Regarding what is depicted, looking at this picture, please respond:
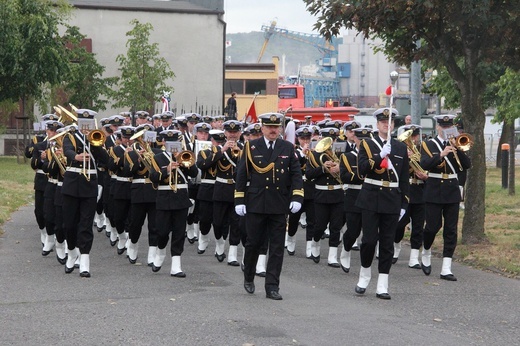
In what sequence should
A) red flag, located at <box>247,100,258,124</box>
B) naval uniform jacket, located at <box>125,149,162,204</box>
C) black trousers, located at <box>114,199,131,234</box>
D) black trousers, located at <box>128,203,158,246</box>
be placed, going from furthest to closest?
red flag, located at <box>247,100,258,124</box>, black trousers, located at <box>114,199,131,234</box>, black trousers, located at <box>128,203,158,246</box>, naval uniform jacket, located at <box>125,149,162,204</box>

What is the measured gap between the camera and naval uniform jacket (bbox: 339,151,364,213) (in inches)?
536

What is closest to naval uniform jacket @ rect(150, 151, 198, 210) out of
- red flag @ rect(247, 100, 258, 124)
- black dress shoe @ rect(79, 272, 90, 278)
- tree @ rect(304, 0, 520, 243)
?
black dress shoe @ rect(79, 272, 90, 278)

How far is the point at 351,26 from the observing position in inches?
675

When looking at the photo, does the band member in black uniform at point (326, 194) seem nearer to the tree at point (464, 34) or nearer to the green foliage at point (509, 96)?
the tree at point (464, 34)

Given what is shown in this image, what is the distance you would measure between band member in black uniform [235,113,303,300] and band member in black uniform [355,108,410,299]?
32.1 inches

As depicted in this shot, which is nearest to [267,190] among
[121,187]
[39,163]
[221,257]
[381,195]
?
[381,195]

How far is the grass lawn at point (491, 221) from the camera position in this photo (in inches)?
612

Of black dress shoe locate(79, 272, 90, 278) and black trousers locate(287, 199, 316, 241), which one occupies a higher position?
black trousers locate(287, 199, 316, 241)

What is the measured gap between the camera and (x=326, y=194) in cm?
1552

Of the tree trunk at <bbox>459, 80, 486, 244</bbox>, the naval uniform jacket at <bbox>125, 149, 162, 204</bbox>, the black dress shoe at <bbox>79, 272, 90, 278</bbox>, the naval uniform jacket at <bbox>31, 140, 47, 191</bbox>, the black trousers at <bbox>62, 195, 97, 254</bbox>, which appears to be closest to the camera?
the black dress shoe at <bbox>79, 272, 90, 278</bbox>

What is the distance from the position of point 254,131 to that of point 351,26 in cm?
311

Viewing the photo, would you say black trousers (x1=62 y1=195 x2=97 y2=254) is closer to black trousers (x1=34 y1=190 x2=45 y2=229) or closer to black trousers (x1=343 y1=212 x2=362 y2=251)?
black trousers (x1=34 y1=190 x2=45 y2=229)

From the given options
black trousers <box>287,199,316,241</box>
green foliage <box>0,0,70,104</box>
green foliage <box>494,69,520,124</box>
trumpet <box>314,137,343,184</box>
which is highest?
green foliage <box>0,0,70,104</box>

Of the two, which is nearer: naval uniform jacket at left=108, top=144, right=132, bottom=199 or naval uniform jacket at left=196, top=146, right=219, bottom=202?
naval uniform jacket at left=196, top=146, right=219, bottom=202
